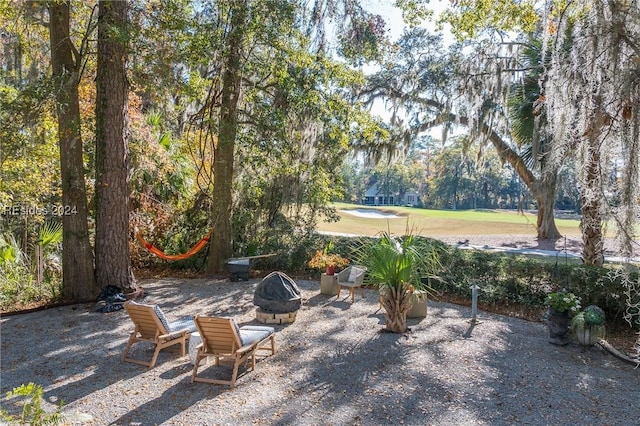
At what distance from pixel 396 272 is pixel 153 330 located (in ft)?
8.74

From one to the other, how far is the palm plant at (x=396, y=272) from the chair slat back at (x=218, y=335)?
1896 mm

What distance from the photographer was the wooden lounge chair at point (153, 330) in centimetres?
407

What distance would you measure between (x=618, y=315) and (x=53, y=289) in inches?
321

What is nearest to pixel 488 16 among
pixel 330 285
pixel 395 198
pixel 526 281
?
pixel 526 281

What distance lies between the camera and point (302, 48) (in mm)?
7691

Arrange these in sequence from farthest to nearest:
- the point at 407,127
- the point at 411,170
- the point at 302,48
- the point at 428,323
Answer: the point at 411,170 → the point at 407,127 → the point at 302,48 → the point at 428,323

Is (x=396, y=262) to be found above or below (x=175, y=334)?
above

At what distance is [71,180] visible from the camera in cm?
617

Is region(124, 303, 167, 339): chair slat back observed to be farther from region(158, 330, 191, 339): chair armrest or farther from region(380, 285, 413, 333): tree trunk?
region(380, 285, 413, 333): tree trunk

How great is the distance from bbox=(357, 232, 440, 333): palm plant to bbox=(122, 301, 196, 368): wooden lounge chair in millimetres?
2212

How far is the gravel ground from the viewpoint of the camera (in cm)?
321

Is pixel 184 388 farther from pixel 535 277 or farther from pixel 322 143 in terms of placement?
pixel 322 143

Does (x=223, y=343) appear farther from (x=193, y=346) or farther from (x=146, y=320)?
(x=146, y=320)

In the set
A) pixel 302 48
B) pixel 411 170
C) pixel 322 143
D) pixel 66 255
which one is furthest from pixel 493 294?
pixel 411 170
